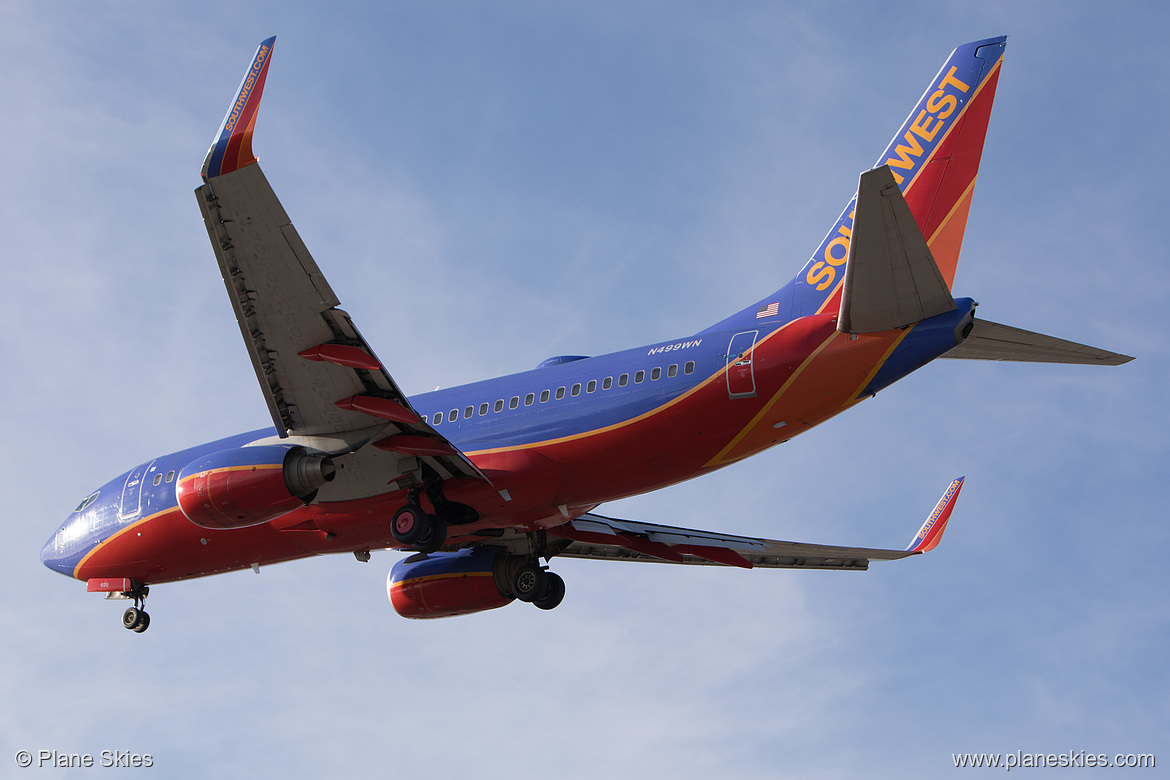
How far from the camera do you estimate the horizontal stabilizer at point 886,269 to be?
14.2 m

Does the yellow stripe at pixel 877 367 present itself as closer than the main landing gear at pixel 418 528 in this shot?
Yes

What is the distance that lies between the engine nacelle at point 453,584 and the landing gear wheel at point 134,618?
5153mm

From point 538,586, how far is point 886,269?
1086 cm

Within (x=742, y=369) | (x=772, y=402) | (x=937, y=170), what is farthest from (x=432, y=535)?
(x=937, y=170)

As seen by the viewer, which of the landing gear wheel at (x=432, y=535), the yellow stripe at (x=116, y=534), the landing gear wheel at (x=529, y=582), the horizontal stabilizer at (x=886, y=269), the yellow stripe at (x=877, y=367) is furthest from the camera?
the landing gear wheel at (x=529, y=582)


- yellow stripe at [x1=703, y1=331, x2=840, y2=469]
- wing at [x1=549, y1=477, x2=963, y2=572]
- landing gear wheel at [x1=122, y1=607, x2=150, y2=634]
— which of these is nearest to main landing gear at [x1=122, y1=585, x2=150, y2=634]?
landing gear wheel at [x1=122, y1=607, x2=150, y2=634]

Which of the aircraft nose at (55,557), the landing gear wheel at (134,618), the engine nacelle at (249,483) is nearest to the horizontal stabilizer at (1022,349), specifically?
the engine nacelle at (249,483)

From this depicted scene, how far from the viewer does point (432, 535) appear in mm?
19391

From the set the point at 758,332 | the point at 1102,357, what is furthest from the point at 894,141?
the point at 1102,357

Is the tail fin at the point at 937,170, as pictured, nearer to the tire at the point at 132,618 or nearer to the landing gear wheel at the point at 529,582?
the landing gear wheel at the point at 529,582

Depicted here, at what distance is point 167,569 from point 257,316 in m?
8.37

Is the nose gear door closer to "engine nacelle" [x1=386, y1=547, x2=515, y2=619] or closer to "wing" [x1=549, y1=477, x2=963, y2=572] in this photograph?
"wing" [x1=549, y1=477, x2=963, y2=572]

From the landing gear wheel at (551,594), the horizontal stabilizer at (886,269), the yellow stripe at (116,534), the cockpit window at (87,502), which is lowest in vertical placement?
the horizontal stabilizer at (886,269)

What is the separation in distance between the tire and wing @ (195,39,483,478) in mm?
7411
